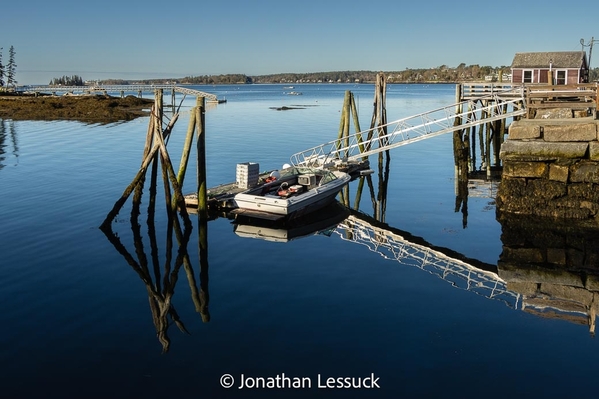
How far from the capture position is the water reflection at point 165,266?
41.5 feet

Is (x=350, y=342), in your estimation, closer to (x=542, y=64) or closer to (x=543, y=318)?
(x=543, y=318)

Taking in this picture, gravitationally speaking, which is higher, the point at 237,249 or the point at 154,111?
the point at 154,111

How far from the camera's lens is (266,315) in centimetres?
1259

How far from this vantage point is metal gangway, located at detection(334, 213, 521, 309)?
46.9 feet

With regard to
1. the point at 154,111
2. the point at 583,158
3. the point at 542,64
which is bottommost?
the point at 583,158

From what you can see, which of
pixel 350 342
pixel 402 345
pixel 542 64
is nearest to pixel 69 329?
pixel 350 342

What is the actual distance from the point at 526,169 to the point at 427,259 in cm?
565

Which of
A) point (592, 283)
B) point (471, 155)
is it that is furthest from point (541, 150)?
point (471, 155)

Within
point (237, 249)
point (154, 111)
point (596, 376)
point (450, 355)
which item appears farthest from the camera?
point (154, 111)

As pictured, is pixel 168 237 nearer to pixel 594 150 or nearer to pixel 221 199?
pixel 221 199

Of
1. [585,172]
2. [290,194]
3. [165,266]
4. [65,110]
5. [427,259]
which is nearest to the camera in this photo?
[165,266]

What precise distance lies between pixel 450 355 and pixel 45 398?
6.80m

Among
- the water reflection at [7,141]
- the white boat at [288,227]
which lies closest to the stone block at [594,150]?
the white boat at [288,227]

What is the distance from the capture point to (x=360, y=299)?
13562mm
